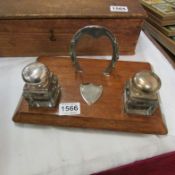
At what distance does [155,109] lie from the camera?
17.3 inches

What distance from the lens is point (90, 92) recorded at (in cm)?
46

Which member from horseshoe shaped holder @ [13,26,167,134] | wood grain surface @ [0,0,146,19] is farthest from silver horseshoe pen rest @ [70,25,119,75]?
wood grain surface @ [0,0,146,19]

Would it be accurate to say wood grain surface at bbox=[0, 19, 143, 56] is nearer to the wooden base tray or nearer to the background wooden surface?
the background wooden surface

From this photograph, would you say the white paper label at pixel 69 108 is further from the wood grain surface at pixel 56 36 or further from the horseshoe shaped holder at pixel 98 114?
the wood grain surface at pixel 56 36

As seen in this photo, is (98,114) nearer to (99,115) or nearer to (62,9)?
(99,115)

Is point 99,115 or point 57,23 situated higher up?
point 57,23

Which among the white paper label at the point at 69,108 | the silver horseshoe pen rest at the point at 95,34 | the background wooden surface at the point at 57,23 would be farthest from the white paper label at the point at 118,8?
the white paper label at the point at 69,108

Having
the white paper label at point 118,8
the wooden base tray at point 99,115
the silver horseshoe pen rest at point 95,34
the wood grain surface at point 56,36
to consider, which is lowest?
the wooden base tray at point 99,115

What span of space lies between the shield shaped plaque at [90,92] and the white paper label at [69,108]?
0.02 meters

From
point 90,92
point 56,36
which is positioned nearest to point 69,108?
point 90,92

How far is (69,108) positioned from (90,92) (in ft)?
0.18

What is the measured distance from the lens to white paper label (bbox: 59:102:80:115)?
1.44ft

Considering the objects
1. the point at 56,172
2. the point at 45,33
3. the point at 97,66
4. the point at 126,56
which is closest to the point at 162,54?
the point at 126,56

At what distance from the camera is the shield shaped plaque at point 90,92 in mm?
454
